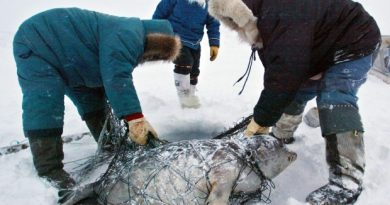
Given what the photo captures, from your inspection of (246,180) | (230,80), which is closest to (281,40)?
(246,180)

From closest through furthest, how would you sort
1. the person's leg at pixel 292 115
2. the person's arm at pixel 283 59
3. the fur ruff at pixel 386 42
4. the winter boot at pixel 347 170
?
the person's arm at pixel 283 59 < the winter boot at pixel 347 170 < the person's leg at pixel 292 115 < the fur ruff at pixel 386 42

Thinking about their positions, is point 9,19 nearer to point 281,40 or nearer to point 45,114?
point 45,114

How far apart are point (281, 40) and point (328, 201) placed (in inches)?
39.2

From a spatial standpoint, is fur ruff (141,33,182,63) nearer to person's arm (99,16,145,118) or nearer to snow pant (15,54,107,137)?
person's arm (99,16,145,118)

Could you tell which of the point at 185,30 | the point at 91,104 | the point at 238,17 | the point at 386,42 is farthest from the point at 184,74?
the point at 386,42

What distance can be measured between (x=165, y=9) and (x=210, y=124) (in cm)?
141

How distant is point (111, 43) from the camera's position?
8.14 ft

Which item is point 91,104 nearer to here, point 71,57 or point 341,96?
point 71,57

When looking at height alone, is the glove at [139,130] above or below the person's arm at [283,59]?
below

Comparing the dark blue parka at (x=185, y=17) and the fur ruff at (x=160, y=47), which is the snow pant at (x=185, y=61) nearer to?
the dark blue parka at (x=185, y=17)

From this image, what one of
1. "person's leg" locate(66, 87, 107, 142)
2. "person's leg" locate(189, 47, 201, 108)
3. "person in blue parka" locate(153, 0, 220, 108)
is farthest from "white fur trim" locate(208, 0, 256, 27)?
"person's leg" locate(189, 47, 201, 108)

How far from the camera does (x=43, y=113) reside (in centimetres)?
243

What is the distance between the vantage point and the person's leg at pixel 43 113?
2424 mm

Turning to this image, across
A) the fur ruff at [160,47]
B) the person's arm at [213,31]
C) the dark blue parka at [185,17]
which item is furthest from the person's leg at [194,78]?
the fur ruff at [160,47]
